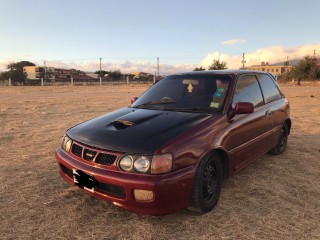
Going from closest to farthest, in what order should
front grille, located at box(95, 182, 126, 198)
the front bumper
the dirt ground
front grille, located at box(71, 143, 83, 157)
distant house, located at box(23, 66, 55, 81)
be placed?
the front bumper → front grille, located at box(95, 182, 126, 198) → the dirt ground → front grille, located at box(71, 143, 83, 157) → distant house, located at box(23, 66, 55, 81)

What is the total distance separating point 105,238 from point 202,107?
73.7 inches

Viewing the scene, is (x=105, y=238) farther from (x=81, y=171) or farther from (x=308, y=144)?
(x=308, y=144)

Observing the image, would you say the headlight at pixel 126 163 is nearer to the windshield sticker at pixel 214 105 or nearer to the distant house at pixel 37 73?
the windshield sticker at pixel 214 105

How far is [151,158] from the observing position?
2.65m

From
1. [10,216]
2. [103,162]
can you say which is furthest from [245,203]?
[10,216]

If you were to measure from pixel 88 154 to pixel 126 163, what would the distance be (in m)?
0.49

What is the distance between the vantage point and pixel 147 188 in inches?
102

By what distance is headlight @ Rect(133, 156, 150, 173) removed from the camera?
8.69ft

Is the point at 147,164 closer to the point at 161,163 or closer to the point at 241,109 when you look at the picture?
the point at 161,163

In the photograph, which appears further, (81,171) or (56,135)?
(56,135)

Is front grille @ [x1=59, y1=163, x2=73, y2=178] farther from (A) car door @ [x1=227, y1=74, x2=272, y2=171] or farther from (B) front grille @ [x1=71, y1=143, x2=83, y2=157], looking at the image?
(A) car door @ [x1=227, y1=74, x2=272, y2=171]

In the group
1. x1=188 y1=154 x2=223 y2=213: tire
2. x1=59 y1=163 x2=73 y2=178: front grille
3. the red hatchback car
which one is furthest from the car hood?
x1=188 y1=154 x2=223 y2=213: tire

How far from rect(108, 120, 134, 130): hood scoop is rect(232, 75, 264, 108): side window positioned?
53.4 inches

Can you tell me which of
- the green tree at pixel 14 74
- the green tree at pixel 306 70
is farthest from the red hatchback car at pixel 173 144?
the green tree at pixel 14 74
